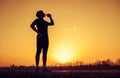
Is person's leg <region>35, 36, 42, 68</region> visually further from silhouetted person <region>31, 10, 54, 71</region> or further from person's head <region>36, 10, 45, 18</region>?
person's head <region>36, 10, 45, 18</region>

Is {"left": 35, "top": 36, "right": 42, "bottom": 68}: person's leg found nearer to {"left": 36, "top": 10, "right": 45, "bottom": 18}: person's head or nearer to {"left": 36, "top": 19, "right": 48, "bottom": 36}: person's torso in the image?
{"left": 36, "top": 19, "right": 48, "bottom": 36}: person's torso

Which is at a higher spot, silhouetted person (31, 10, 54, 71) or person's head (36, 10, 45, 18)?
person's head (36, 10, 45, 18)

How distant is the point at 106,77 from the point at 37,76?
2.64 m

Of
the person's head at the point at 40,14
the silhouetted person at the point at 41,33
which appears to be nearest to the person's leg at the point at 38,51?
the silhouetted person at the point at 41,33

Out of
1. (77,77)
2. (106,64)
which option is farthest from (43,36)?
(106,64)

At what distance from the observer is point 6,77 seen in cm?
1159

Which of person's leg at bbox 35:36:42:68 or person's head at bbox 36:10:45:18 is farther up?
person's head at bbox 36:10:45:18

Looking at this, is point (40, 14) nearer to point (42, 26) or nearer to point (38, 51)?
point (42, 26)

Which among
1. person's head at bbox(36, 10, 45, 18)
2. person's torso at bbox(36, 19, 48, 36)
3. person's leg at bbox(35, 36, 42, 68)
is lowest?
person's leg at bbox(35, 36, 42, 68)

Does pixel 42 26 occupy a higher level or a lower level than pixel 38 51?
higher

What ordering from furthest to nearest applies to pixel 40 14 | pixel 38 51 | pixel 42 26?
pixel 38 51
pixel 42 26
pixel 40 14

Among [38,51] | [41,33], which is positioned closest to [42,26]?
[41,33]

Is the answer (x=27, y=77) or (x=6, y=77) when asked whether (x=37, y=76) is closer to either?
(x=27, y=77)

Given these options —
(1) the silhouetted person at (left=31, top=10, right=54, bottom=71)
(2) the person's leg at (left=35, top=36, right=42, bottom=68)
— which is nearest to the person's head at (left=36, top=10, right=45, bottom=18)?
(1) the silhouetted person at (left=31, top=10, right=54, bottom=71)
